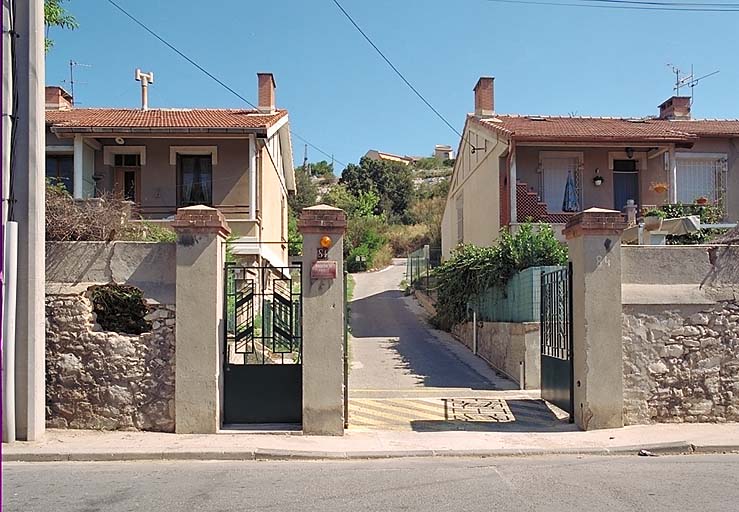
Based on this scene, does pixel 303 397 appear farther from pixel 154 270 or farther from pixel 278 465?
pixel 154 270

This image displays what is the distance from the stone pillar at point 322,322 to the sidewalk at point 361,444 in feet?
1.31

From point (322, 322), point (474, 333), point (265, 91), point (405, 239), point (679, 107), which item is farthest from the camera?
point (405, 239)

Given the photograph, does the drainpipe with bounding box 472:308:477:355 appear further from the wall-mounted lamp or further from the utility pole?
the utility pole

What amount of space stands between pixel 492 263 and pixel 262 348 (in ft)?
29.2

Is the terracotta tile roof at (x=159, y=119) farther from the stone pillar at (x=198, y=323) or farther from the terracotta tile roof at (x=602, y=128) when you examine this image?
the stone pillar at (x=198, y=323)

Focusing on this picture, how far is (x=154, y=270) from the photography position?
10602 millimetres

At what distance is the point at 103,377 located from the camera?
411 inches

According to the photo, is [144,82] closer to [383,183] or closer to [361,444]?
[361,444]

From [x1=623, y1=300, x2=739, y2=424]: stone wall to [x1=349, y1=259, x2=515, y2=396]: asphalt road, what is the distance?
4.34 m

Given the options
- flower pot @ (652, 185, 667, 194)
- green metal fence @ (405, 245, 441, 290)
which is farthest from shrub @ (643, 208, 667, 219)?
green metal fence @ (405, 245, 441, 290)

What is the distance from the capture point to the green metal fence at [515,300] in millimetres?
15086

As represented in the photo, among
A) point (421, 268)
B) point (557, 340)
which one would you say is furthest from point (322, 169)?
point (557, 340)

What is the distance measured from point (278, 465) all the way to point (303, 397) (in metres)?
1.54

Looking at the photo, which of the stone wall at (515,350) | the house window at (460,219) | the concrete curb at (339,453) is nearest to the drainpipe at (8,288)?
the concrete curb at (339,453)
